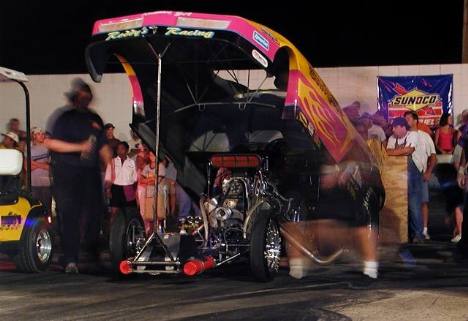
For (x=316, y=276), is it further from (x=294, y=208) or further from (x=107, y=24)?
(x=107, y=24)

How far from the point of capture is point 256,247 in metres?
8.30

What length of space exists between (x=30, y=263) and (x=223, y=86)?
302 cm

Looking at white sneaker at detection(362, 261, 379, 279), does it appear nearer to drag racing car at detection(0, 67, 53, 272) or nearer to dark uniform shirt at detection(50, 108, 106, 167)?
dark uniform shirt at detection(50, 108, 106, 167)

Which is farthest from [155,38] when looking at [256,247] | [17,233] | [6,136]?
[6,136]

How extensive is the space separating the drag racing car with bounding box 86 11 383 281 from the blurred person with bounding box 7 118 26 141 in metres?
5.16

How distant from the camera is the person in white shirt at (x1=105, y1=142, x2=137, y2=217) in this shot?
12.7 m

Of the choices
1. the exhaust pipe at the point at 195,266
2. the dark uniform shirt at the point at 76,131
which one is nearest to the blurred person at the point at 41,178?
the dark uniform shirt at the point at 76,131

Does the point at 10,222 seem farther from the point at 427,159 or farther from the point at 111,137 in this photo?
the point at 427,159

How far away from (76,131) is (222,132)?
5.72 feet

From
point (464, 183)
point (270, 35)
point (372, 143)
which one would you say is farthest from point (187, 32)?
point (464, 183)

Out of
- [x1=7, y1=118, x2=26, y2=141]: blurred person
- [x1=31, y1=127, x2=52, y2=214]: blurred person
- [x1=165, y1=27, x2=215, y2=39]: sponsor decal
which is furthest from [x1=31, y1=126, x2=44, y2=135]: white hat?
[x1=165, y1=27, x2=215, y2=39]: sponsor decal

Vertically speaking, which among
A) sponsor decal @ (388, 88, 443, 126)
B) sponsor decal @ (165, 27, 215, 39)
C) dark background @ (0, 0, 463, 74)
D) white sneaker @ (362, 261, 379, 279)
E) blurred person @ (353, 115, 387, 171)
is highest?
dark background @ (0, 0, 463, 74)

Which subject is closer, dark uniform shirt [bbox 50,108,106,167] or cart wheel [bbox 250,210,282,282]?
cart wheel [bbox 250,210,282,282]

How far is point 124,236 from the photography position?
29.4 ft
